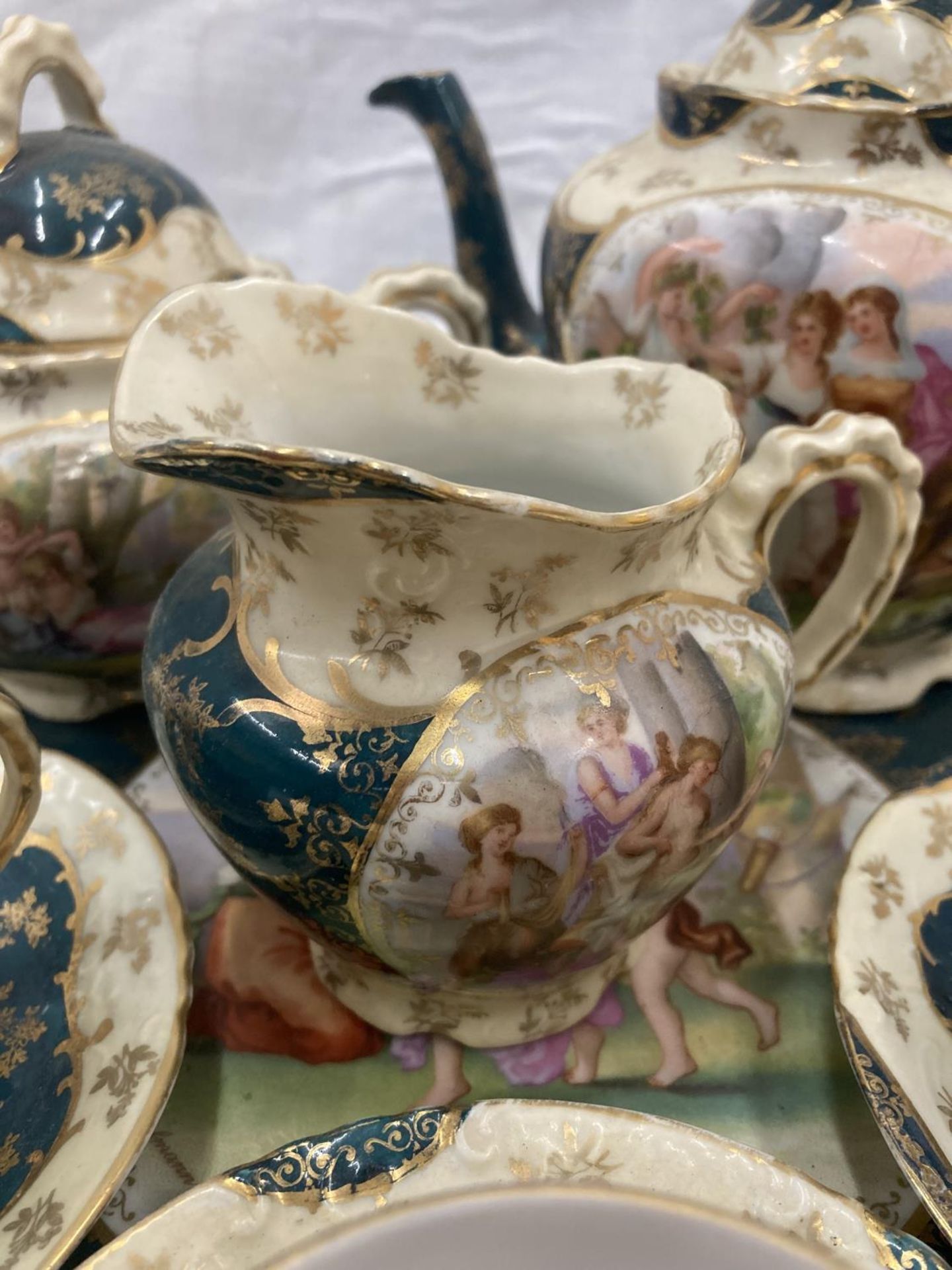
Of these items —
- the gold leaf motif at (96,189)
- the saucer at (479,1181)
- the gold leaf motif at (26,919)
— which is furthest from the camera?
the gold leaf motif at (96,189)

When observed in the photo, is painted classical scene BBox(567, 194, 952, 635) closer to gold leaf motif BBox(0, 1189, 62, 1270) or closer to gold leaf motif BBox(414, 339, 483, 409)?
gold leaf motif BBox(414, 339, 483, 409)

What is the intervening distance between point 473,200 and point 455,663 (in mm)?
668

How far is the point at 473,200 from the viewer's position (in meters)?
1.02

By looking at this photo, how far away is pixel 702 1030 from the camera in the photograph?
668mm

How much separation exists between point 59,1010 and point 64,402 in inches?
15.8

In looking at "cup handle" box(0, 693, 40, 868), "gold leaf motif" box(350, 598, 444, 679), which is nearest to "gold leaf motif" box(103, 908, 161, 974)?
"cup handle" box(0, 693, 40, 868)

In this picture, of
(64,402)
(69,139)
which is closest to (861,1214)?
(64,402)

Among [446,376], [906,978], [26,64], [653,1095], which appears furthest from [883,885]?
[26,64]

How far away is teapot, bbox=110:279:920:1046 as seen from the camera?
483mm

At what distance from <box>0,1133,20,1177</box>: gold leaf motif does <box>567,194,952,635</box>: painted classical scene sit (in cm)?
62

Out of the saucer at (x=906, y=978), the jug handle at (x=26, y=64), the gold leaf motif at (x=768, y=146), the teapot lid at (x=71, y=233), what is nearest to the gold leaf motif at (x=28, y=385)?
the teapot lid at (x=71, y=233)

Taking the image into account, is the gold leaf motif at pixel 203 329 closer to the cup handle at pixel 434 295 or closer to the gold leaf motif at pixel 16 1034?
the cup handle at pixel 434 295

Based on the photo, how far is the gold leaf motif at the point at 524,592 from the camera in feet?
1.61

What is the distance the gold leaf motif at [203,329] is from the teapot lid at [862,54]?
41 cm
